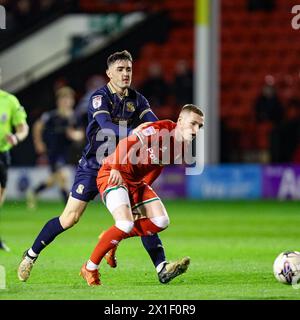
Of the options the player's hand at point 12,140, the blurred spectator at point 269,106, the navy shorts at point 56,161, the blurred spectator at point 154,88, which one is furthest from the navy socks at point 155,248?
the blurred spectator at point 154,88

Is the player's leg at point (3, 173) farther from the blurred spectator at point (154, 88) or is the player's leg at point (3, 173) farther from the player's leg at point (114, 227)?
the blurred spectator at point (154, 88)

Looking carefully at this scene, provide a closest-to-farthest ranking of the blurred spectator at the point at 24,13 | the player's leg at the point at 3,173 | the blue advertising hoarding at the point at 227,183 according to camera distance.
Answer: the player's leg at the point at 3,173 → the blue advertising hoarding at the point at 227,183 → the blurred spectator at the point at 24,13

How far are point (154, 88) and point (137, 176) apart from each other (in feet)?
45.5

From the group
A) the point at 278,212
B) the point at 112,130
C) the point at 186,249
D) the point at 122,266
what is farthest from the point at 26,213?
the point at 112,130

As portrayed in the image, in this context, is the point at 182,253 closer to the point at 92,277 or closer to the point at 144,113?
the point at 144,113

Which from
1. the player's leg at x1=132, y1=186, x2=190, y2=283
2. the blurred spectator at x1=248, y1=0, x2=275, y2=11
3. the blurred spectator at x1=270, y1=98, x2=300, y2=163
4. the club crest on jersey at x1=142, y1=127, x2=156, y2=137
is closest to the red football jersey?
the club crest on jersey at x1=142, y1=127, x2=156, y2=137

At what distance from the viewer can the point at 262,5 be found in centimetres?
2642

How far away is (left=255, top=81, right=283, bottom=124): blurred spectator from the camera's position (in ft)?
73.7

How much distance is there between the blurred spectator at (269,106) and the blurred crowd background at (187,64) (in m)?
0.02

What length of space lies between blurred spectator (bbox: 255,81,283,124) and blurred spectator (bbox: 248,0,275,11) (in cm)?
437

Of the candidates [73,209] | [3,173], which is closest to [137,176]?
[73,209]

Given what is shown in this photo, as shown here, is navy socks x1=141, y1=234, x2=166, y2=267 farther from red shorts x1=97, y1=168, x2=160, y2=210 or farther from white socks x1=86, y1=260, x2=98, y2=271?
white socks x1=86, y1=260, x2=98, y2=271

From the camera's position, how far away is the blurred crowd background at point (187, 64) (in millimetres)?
23000

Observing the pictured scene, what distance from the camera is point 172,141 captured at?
29.9 feet
